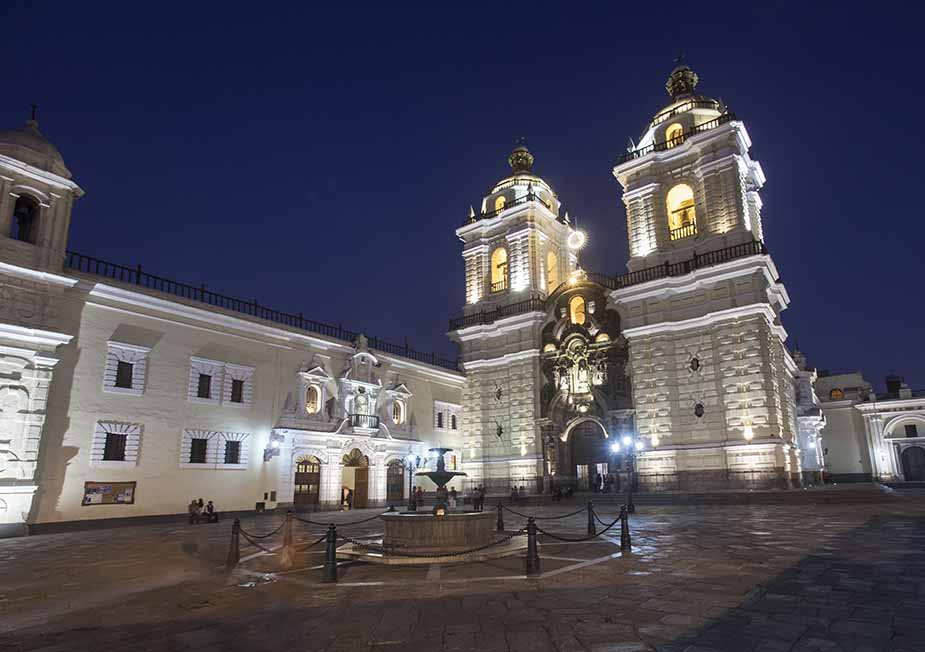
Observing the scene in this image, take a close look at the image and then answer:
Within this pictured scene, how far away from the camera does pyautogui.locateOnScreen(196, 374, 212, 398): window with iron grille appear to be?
22.9 meters

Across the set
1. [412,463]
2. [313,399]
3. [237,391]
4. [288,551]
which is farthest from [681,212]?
[288,551]

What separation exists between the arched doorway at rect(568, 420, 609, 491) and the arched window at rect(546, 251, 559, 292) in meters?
10.3

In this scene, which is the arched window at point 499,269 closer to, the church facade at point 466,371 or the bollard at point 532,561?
the church facade at point 466,371

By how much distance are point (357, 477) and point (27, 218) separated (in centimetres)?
1828

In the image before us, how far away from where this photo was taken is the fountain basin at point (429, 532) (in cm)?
1079

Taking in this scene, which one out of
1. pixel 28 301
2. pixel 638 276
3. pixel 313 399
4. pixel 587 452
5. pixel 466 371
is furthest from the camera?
pixel 466 371

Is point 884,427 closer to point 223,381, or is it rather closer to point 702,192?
point 702,192

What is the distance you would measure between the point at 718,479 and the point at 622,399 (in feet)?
20.5

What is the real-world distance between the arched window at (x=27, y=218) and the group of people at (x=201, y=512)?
10.7 meters

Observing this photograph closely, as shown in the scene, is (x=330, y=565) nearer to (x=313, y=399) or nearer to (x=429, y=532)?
(x=429, y=532)

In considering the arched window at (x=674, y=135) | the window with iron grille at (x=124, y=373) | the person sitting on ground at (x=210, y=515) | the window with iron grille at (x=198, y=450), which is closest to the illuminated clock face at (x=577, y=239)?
the arched window at (x=674, y=135)

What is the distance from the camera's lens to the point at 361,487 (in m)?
29.4

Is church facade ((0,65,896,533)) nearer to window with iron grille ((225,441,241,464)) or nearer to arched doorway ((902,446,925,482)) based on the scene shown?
window with iron grille ((225,441,241,464))

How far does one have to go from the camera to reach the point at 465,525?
11.1 metres
